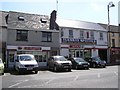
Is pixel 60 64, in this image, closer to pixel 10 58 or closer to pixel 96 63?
pixel 96 63

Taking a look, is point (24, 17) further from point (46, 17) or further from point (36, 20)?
point (46, 17)

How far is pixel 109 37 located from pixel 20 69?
25130 millimetres

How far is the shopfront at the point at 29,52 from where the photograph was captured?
30.0 m

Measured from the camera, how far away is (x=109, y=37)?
41625 millimetres

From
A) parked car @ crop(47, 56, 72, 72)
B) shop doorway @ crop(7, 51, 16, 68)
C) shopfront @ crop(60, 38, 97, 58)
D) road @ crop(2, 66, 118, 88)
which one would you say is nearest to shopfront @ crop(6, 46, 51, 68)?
shop doorway @ crop(7, 51, 16, 68)

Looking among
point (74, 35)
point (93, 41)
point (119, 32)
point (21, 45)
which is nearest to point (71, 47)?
point (74, 35)

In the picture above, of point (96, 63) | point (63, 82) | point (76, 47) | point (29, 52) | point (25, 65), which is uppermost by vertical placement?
point (76, 47)

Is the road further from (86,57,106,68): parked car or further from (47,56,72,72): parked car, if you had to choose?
(86,57,106,68): parked car

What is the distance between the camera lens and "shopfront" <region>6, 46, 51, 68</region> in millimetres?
30016

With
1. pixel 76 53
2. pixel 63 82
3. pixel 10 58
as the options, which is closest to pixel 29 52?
pixel 10 58

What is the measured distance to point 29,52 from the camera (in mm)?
31766

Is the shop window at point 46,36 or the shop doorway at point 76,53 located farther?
the shop doorway at point 76,53

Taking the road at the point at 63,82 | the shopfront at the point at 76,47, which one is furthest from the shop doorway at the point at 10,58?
the road at the point at 63,82

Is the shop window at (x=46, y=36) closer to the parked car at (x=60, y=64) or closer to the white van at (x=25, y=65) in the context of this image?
the parked car at (x=60, y=64)
